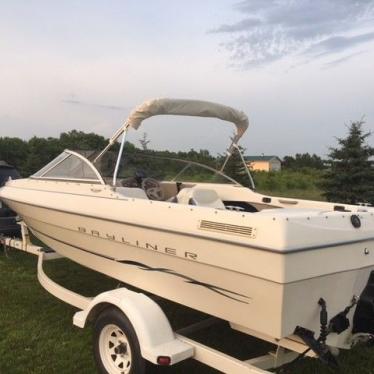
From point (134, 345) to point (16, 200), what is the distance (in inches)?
115

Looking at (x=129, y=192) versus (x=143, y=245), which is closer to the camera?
(x=143, y=245)

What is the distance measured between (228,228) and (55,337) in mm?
2352

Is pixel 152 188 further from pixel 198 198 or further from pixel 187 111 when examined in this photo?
pixel 187 111

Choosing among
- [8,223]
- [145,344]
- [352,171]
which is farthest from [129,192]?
[352,171]

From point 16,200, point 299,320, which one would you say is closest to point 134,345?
point 299,320

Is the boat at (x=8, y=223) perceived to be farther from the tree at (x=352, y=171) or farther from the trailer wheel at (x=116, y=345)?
the tree at (x=352, y=171)

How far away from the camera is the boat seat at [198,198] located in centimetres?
452

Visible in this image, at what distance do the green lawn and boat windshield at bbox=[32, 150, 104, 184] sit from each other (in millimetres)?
1435

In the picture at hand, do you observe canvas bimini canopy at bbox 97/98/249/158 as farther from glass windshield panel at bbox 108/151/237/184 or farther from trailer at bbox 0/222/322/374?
trailer at bbox 0/222/322/374

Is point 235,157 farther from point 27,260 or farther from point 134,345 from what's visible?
point 27,260

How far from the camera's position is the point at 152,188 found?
17.8 feet

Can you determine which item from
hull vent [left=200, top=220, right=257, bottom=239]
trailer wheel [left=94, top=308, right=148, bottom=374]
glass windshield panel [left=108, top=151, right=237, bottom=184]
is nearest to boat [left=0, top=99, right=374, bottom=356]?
hull vent [left=200, top=220, right=257, bottom=239]

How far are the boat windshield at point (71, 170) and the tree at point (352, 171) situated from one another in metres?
10.2

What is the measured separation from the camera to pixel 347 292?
10.1ft
